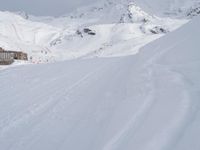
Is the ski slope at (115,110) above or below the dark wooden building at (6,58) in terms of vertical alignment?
above

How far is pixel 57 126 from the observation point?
25.2 feet

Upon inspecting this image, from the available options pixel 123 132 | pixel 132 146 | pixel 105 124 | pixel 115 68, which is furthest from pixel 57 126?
pixel 115 68

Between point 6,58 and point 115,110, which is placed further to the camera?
point 6,58

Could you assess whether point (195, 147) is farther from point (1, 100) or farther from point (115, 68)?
point (115, 68)

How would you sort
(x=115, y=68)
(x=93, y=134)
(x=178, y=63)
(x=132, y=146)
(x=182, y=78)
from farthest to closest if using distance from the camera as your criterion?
(x=115, y=68)
(x=178, y=63)
(x=182, y=78)
(x=93, y=134)
(x=132, y=146)

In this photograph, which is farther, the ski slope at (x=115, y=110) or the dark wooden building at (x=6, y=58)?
the dark wooden building at (x=6, y=58)

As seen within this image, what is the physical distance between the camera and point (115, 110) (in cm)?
772

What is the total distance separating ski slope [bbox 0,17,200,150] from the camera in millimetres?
5934

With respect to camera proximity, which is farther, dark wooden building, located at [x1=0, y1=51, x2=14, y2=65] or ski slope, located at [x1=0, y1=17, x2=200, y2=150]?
dark wooden building, located at [x1=0, y1=51, x2=14, y2=65]

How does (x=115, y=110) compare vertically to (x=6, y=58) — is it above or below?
above

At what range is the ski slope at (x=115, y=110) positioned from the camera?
593cm

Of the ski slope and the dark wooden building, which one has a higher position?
the ski slope

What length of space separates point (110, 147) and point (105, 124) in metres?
1.23

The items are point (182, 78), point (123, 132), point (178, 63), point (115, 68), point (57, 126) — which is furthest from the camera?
point (115, 68)
